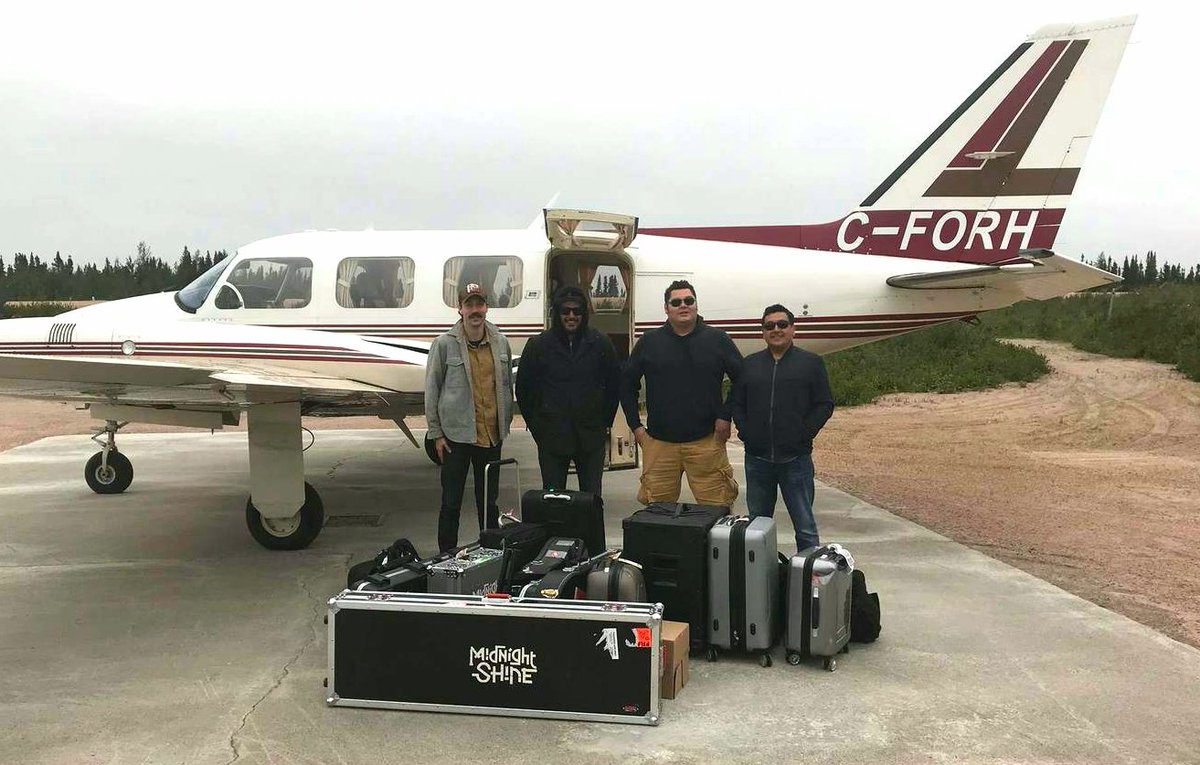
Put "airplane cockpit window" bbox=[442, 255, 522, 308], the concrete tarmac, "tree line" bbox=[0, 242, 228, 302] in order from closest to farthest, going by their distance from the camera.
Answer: the concrete tarmac, "airplane cockpit window" bbox=[442, 255, 522, 308], "tree line" bbox=[0, 242, 228, 302]

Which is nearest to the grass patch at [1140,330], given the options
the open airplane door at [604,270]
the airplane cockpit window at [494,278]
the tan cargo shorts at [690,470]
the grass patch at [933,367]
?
the grass patch at [933,367]

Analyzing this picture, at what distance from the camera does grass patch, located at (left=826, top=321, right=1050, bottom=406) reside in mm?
22703

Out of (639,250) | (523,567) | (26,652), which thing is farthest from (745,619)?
(639,250)

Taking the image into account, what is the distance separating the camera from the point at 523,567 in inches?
197

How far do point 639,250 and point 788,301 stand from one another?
163cm

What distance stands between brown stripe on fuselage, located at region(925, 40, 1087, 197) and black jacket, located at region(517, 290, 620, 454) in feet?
18.4

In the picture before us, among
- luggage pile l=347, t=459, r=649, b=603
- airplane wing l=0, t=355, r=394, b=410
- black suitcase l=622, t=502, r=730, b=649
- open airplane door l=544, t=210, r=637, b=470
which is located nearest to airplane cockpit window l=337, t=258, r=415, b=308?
open airplane door l=544, t=210, r=637, b=470

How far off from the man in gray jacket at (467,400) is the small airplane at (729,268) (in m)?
1.74

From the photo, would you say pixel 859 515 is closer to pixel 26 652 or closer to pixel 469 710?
pixel 469 710

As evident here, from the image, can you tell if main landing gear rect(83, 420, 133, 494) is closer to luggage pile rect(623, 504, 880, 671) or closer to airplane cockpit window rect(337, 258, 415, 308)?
airplane cockpit window rect(337, 258, 415, 308)

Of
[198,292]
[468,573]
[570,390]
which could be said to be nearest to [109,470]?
[198,292]

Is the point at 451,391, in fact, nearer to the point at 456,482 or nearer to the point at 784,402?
the point at 456,482

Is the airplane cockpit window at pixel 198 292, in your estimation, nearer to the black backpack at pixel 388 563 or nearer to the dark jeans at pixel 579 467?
the dark jeans at pixel 579 467

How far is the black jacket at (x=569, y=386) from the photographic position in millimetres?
5898
